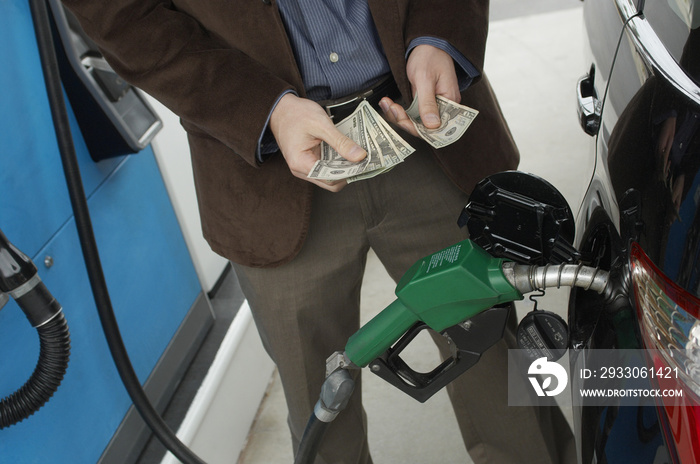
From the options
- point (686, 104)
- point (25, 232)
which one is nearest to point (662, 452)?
point (686, 104)

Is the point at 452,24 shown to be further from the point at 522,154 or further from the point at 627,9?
the point at 522,154

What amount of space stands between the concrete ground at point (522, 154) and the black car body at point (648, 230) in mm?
260

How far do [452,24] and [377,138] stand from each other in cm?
26

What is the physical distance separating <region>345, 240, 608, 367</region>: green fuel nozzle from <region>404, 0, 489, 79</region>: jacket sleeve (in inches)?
16.7

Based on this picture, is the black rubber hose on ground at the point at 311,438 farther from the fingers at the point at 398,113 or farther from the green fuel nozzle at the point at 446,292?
the fingers at the point at 398,113

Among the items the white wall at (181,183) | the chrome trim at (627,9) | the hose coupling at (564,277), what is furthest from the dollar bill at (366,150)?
the white wall at (181,183)

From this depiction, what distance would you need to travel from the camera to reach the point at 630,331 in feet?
2.79

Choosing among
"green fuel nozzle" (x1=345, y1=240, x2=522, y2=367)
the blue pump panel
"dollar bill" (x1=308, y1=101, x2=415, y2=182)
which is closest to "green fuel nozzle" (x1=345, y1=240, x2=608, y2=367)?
"green fuel nozzle" (x1=345, y1=240, x2=522, y2=367)

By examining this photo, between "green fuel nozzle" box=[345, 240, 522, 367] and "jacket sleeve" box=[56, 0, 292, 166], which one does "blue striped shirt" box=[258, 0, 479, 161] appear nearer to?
"jacket sleeve" box=[56, 0, 292, 166]

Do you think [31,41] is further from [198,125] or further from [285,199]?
[285,199]

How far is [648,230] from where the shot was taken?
0.82 metres

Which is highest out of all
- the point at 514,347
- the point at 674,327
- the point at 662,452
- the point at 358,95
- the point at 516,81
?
the point at 358,95

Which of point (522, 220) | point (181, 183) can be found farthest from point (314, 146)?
point (181, 183)

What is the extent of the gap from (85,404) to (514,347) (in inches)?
40.5
